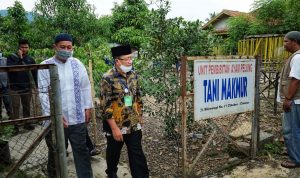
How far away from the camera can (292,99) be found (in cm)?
430

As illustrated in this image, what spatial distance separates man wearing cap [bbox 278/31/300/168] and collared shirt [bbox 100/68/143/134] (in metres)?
2.15

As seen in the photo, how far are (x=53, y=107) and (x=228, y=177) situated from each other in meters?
2.79

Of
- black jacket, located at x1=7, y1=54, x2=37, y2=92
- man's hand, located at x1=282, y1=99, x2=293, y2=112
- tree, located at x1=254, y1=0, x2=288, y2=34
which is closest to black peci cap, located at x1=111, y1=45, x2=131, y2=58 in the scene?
man's hand, located at x1=282, y1=99, x2=293, y2=112

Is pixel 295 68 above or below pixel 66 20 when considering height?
below

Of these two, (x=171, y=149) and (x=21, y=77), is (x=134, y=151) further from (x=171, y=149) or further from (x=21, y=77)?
(x=21, y=77)

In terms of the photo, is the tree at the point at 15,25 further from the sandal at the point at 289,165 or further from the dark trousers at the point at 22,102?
the sandal at the point at 289,165

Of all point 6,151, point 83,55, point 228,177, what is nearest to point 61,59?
point 6,151

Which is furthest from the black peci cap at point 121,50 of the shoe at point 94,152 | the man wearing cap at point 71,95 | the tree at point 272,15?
the tree at point 272,15

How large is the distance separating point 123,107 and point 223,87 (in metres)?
1.45

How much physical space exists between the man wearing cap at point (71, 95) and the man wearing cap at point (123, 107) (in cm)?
25

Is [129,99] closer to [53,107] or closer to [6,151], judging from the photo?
[53,107]

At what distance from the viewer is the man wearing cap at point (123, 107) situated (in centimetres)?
351

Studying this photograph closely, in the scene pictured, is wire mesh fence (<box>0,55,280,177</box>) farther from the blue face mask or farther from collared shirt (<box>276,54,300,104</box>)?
collared shirt (<box>276,54,300,104</box>)

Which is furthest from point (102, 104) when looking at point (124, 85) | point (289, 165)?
point (289, 165)
